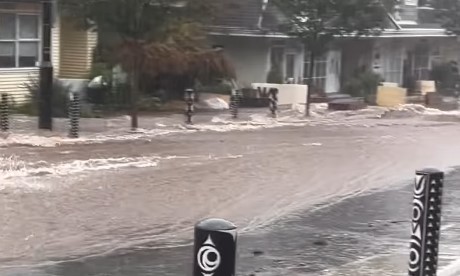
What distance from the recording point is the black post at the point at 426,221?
6957 millimetres

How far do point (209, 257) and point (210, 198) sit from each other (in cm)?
919

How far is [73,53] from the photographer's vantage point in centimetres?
3189

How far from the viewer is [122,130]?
22.9m

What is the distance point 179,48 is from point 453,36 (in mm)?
22697

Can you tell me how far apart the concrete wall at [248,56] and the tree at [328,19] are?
593cm

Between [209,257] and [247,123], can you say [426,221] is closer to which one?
[209,257]

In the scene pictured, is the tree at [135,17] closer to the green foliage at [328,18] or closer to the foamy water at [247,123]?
the foamy water at [247,123]

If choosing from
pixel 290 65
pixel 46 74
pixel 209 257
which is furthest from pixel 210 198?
pixel 290 65

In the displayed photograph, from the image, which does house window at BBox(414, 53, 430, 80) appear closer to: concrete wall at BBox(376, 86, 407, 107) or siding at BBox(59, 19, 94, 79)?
concrete wall at BBox(376, 86, 407, 107)

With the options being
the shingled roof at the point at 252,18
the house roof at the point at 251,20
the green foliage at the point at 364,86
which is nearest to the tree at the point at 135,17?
the house roof at the point at 251,20

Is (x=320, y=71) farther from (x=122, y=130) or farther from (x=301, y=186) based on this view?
(x=301, y=186)

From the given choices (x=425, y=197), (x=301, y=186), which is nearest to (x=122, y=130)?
(x=301, y=186)

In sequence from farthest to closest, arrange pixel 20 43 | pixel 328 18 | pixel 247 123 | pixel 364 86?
pixel 364 86
pixel 328 18
pixel 20 43
pixel 247 123

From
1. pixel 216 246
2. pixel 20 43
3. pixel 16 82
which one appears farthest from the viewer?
pixel 20 43
